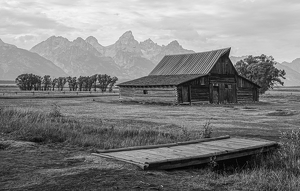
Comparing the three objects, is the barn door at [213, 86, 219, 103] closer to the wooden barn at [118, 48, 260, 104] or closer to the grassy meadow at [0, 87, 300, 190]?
the wooden barn at [118, 48, 260, 104]

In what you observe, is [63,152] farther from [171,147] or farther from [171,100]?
[171,100]

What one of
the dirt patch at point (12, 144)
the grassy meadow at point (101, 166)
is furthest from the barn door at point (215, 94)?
the dirt patch at point (12, 144)

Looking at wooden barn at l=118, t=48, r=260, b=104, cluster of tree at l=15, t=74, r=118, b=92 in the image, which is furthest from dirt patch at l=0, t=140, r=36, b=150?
cluster of tree at l=15, t=74, r=118, b=92

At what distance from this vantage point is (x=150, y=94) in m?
44.7

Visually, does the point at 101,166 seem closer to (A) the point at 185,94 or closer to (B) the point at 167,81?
(A) the point at 185,94

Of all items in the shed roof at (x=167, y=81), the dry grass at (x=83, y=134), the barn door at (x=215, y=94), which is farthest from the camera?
the barn door at (x=215, y=94)

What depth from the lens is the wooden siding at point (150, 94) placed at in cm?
4149

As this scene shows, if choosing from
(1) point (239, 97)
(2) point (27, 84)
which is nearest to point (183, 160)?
(1) point (239, 97)

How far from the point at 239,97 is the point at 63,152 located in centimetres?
3929

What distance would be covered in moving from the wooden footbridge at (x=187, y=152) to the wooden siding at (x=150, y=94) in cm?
2908

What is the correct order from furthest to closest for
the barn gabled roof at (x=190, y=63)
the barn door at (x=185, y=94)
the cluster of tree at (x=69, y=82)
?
the cluster of tree at (x=69, y=82) < the barn gabled roof at (x=190, y=63) < the barn door at (x=185, y=94)

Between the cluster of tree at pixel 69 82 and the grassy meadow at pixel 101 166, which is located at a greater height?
the cluster of tree at pixel 69 82

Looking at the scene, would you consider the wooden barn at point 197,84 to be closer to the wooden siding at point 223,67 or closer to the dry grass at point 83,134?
the wooden siding at point 223,67

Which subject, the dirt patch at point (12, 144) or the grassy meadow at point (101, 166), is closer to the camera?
the grassy meadow at point (101, 166)
